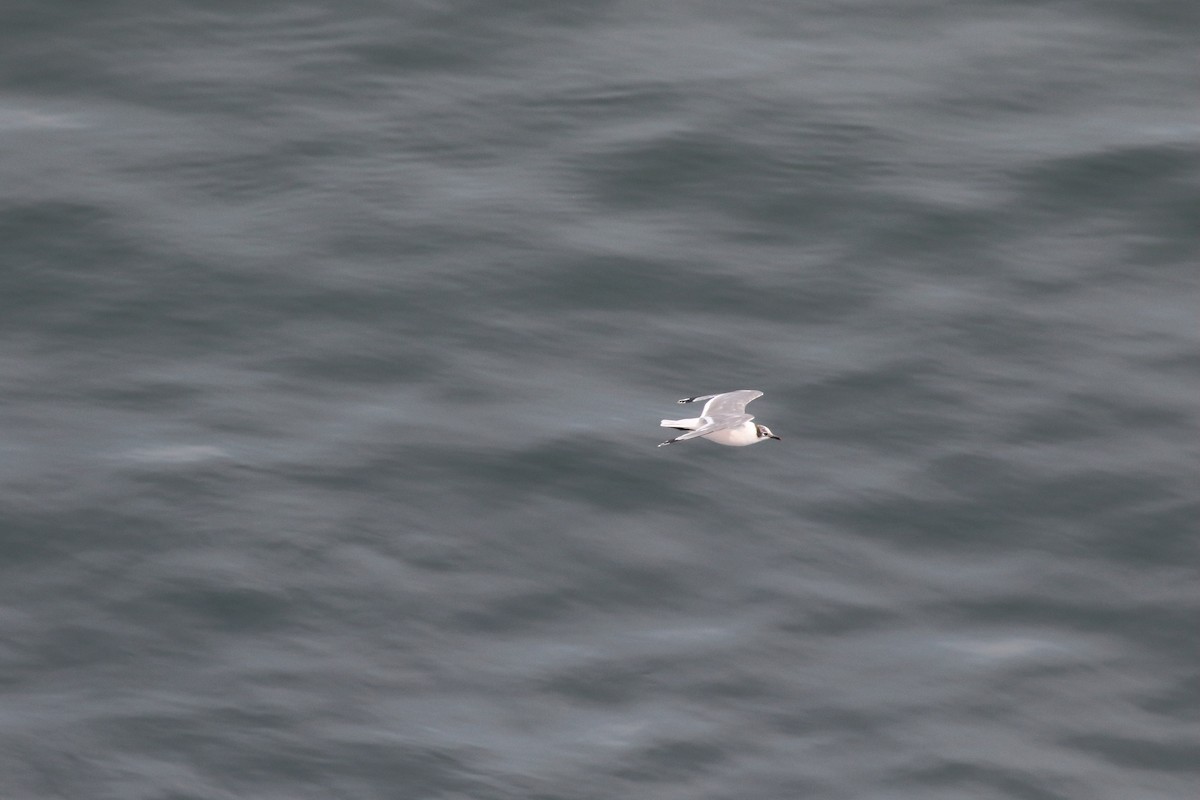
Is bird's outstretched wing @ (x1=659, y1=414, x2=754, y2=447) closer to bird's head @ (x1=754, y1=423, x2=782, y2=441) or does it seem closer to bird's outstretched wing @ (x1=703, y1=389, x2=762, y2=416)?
bird's outstretched wing @ (x1=703, y1=389, x2=762, y2=416)

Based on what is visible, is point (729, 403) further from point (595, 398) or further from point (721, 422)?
point (595, 398)

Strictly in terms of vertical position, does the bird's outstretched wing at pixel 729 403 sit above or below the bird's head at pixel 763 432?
above

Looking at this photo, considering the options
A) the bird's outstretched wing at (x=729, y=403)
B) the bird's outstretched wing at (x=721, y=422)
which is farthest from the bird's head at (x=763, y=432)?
the bird's outstretched wing at (x=721, y=422)

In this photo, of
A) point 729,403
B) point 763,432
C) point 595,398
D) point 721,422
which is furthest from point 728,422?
point 595,398

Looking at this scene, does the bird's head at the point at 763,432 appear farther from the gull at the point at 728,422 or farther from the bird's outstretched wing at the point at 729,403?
the bird's outstretched wing at the point at 729,403

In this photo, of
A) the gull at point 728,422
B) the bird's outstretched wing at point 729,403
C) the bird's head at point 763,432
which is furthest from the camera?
the bird's head at point 763,432

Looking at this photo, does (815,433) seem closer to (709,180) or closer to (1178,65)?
(709,180)
